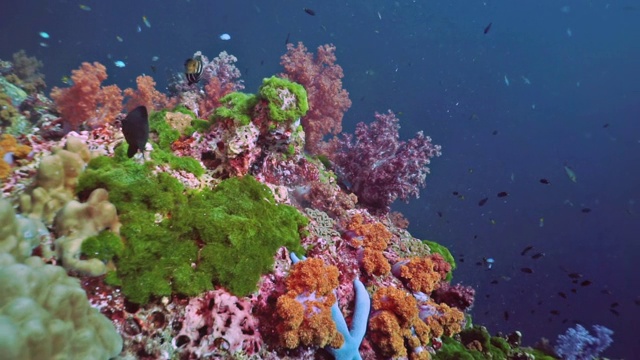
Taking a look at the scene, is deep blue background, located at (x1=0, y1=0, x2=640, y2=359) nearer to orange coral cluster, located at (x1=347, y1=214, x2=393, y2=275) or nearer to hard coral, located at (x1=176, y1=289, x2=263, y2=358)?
orange coral cluster, located at (x1=347, y1=214, x2=393, y2=275)

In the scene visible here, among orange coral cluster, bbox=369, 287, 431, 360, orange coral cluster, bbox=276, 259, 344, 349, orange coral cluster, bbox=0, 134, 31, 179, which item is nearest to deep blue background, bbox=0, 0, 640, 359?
orange coral cluster, bbox=369, 287, 431, 360

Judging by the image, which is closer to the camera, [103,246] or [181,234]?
[103,246]

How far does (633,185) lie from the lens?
63906 millimetres

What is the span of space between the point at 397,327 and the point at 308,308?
1.26m

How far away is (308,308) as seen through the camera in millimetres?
3744

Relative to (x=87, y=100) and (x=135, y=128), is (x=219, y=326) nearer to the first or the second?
(x=135, y=128)

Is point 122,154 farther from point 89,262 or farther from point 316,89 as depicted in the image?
point 316,89

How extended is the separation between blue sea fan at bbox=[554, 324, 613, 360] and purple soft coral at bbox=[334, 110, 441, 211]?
4.75 m

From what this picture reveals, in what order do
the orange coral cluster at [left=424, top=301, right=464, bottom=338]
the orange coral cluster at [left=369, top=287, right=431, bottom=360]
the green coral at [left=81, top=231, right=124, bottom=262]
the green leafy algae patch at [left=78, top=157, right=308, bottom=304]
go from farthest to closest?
the orange coral cluster at [left=424, top=301, right=464, bottom=338]
the orange coral cluster at [left=369, top=287, right=431, bottom=360]
the green leafy algae patch at [left=78, top=157, right=308, bottom=304]
the green coral at [left=81, top=231, right=124, bottom=262]

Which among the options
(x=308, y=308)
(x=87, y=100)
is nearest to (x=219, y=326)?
Answer: (x=308, y=308)

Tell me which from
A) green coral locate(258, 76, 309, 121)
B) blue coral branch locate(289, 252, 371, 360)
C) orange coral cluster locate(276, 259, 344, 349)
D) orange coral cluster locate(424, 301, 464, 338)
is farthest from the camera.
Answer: green coral locate(258, 76, 309, 121)

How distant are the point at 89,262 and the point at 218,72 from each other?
795cm

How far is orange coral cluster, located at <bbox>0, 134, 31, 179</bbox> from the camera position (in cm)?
387

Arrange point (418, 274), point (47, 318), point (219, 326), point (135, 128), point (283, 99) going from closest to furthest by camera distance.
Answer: point (47, 318), point (135, 128), point (219, 326), point (418, 274), point (283, 99)
